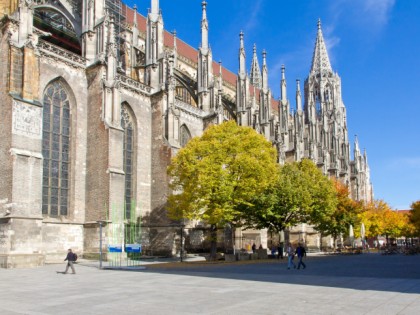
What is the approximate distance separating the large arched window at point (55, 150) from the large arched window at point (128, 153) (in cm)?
501

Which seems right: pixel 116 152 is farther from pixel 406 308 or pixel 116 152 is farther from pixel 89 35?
pixel 406 308

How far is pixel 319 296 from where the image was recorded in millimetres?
11680

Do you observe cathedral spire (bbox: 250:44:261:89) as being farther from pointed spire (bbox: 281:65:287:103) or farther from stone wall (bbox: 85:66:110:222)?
stone wall (bbox: 85:66:110:222)

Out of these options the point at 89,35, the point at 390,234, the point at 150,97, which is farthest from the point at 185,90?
the point at 390,234

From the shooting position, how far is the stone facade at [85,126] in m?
24.3

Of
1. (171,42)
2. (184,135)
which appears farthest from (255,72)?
(184,135)

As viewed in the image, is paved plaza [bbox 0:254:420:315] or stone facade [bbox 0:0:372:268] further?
stone facade [bbox 0:0:372:268]

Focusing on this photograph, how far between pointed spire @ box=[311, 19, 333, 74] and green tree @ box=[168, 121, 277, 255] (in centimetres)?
6062

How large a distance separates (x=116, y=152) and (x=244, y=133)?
843 cm


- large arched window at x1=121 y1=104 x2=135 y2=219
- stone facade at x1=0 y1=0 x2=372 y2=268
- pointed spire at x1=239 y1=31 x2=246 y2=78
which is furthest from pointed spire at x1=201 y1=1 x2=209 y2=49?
large arched window at x1=121 y1=104 x2=135 y2=219

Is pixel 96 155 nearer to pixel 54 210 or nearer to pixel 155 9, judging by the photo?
pixel 54 210

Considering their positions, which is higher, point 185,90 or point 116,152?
point 185,90

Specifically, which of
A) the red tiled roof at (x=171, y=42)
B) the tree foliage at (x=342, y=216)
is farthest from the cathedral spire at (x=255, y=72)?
the tree foliage at (x=342, y=216)

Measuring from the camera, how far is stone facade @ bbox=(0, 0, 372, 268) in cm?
2428
